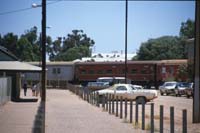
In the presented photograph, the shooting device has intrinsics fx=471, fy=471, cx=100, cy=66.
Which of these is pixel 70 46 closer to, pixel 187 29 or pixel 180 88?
pixel 187 29

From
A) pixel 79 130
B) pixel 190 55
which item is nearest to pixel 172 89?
pixel 190 55

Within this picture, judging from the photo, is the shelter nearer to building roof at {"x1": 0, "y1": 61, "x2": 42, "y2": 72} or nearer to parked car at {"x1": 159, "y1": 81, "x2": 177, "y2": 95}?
building roof at {"x1": 0, "y1": 61, "x2": 42, "y2": 72}

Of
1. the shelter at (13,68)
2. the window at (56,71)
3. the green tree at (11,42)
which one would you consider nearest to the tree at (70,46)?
the green tree at (11,42)

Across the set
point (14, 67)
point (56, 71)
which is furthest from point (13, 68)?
point (56, 71)

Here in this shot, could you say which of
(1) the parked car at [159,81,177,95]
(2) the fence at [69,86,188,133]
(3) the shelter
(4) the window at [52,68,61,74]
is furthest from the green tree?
(2) the fence at [69,86,188,133]

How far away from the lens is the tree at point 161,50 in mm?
122188

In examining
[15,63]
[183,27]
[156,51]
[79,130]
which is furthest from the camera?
[183,27]

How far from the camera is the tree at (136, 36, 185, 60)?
122188 mm

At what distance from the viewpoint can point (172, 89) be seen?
5397cm

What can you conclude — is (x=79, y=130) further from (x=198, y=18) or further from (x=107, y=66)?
(x=107, y=66)

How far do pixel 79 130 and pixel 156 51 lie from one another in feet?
355

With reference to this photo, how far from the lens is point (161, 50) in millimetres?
123938

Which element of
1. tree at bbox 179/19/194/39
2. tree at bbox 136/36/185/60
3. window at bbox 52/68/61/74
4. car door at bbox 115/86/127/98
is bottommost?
car door at bbox 115/86/127/98

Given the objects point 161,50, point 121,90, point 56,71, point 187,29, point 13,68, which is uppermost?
point 187,29
